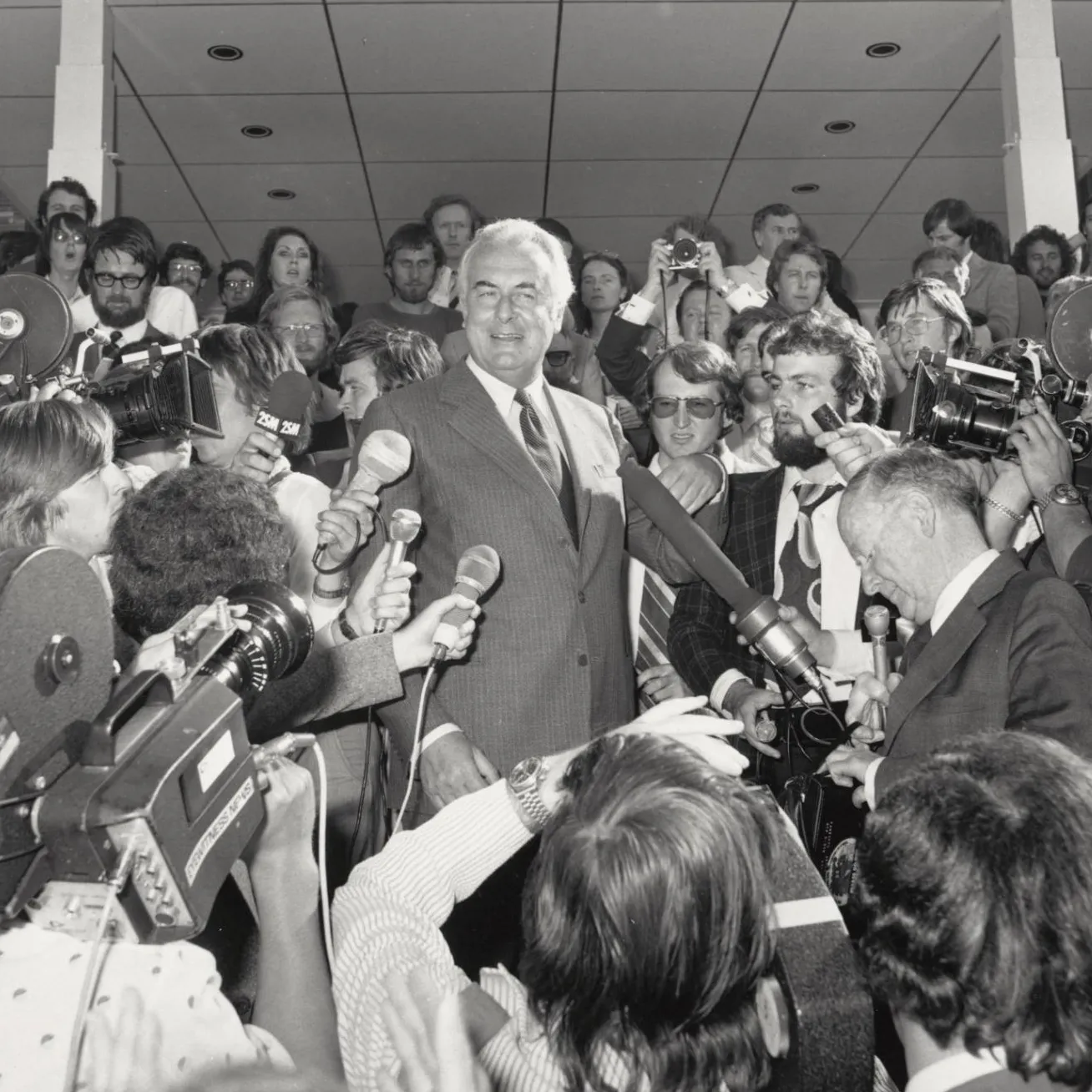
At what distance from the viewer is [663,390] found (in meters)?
2.99

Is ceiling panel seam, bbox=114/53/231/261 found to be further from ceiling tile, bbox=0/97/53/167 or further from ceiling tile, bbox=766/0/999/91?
ceiling tile, bbox=766/0/999/91

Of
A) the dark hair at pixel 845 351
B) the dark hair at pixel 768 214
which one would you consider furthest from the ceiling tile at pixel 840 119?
the dark hair at pixel 845 351

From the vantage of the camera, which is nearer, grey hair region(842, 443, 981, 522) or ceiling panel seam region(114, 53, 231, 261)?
grey hair region(842, 443, 981, 522)

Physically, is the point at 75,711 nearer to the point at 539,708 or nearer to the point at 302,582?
the point at 539,708

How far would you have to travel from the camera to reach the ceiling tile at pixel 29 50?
5.07 metres

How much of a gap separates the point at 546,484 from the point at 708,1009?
1309 mm

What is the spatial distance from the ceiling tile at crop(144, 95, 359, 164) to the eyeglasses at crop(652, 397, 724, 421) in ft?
10.7

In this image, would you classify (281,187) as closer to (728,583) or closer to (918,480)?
(728,583)

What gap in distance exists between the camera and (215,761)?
0.96m

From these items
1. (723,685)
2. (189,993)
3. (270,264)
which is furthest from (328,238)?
(189,993)

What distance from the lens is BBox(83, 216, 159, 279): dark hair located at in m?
3.85

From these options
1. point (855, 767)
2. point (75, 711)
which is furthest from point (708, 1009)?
point (855, 767)

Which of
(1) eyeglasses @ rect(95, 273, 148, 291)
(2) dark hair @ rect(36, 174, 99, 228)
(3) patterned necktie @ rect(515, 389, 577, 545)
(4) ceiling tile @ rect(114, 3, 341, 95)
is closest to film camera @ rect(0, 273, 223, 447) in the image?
(3) patterned necktie @ rect(515, 389, 577, 545)

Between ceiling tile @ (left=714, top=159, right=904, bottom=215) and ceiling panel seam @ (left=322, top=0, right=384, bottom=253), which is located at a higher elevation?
ceiling panel seam @ (left=322, top=0, right=384, bottom=253)
